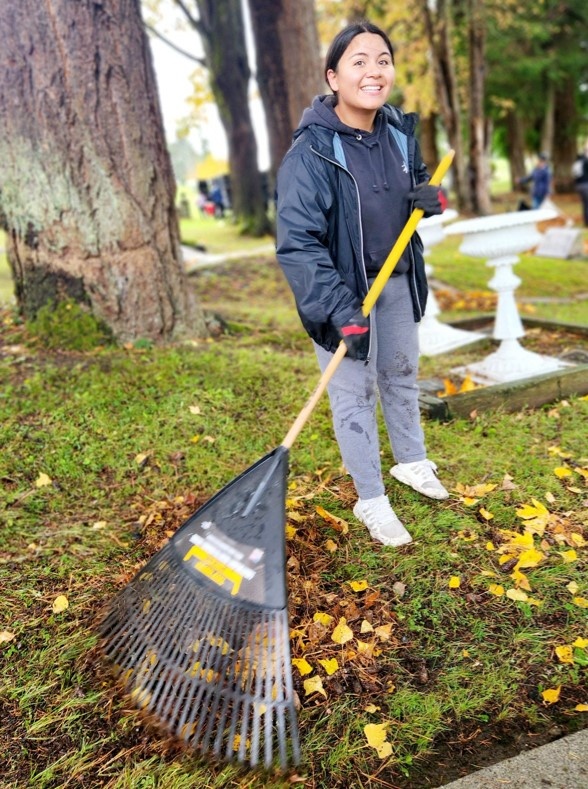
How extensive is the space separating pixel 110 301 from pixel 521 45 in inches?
841

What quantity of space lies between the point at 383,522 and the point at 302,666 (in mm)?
747

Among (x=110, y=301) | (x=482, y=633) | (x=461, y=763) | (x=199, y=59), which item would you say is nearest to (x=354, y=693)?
(x=461, y=763)

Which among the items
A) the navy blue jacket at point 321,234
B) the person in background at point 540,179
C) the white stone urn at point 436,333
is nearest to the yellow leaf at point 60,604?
the navy blue jacket at point 321,234

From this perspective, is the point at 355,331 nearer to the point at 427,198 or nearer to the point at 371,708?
the point at 427,198

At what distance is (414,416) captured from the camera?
2924mm

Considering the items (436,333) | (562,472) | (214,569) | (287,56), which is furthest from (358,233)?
(287,56)

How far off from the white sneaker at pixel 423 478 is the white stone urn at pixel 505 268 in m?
1.60

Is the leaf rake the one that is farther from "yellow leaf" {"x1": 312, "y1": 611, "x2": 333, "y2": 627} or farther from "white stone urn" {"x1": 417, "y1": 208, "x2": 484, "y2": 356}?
"white stone urn" {"x1": 417, "y1": 208, "x2": 484, "y2": 356}

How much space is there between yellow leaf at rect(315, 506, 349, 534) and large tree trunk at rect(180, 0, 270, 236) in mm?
11695

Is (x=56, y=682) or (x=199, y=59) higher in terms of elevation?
(x=199, y=59)

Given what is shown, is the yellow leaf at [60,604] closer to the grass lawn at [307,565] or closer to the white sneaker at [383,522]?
the grass lawn at [307,565]

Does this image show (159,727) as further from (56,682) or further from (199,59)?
(199,59)

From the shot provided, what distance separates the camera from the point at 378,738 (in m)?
1.91

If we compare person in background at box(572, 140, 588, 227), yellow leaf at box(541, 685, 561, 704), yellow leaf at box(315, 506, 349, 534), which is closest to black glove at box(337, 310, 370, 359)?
yellow leaf at box(315, 506, 349, 534)
